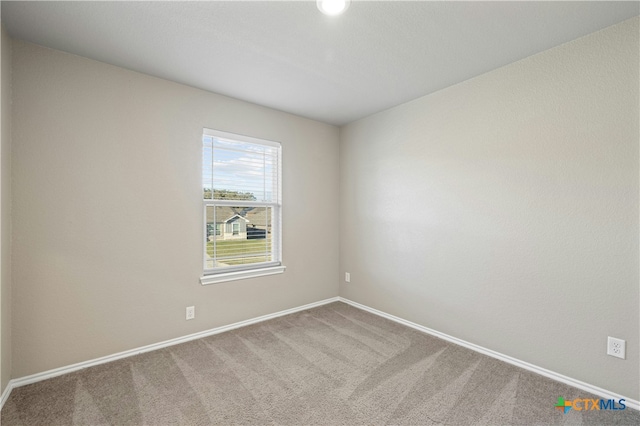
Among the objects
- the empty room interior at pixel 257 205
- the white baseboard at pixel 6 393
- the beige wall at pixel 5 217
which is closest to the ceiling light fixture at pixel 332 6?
the empty room interior at pixel 257 205

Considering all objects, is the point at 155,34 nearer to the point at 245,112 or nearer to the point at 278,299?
the point at 245,112

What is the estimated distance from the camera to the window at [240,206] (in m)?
2.94

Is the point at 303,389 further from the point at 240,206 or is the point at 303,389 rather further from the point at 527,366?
the point at 240,206

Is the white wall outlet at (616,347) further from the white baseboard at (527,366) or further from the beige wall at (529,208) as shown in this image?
the white baseboard at (527,366)

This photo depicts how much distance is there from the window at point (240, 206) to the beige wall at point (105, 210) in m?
0.12

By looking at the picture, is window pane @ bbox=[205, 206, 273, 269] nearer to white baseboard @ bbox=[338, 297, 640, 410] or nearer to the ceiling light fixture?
white baseboard @ bbox=[338, 297, 640, 410]

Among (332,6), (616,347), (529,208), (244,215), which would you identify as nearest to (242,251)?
(244,215)

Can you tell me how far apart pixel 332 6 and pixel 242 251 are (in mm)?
2415

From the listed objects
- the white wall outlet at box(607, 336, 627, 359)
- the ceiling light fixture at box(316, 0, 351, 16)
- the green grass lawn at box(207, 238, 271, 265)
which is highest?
the ceiling light fixture at box(316, 0, 351, 16)

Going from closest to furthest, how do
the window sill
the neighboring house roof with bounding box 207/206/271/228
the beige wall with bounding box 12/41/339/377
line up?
the beige wall with bounding box 12/41/339/377 → the window sill → the neighboring house roof with bounding box 207/206/271/228

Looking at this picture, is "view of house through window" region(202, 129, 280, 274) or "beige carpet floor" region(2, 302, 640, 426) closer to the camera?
"beige carpet floor" region(2, 302, 640, 426)

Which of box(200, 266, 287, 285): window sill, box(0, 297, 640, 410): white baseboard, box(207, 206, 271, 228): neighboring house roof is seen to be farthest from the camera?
box(207, 206, 271, 228): neighboring house roof

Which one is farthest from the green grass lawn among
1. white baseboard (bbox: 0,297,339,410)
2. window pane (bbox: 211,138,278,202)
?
white baseboard (bbox: 0,297,339,410)

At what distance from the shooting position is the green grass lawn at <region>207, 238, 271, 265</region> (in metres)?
3.03
